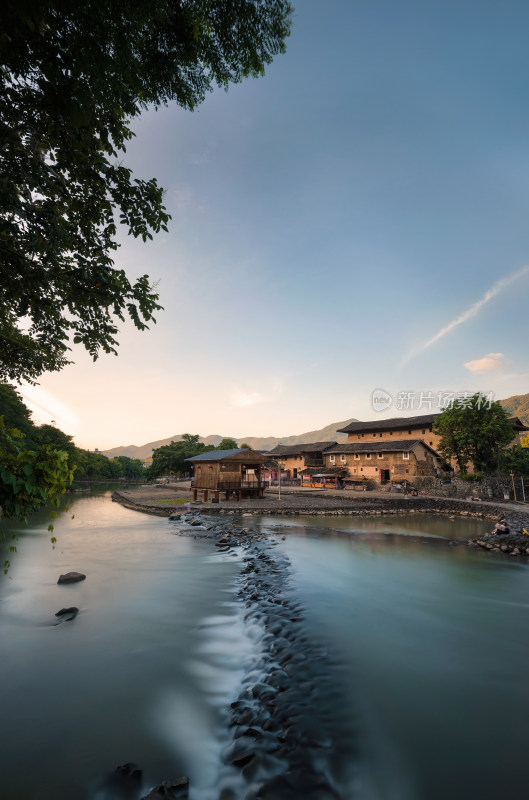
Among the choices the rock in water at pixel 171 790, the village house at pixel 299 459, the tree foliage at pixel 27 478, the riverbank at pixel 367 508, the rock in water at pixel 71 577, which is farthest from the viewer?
the village house at pixel 299 459

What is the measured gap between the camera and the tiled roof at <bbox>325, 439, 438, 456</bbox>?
43.2m

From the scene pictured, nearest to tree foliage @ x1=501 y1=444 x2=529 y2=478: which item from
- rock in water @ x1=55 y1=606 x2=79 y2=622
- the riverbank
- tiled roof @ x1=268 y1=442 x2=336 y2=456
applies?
the riverbank

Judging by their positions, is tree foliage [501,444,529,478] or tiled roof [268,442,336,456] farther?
tiled roof [268,442,336,456]

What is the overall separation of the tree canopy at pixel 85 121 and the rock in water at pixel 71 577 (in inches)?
386

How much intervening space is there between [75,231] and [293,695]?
326 inches

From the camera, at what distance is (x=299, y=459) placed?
57.2m

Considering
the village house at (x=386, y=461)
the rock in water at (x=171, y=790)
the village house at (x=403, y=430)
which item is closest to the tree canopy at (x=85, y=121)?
the rock in water at (x=171, y=790)

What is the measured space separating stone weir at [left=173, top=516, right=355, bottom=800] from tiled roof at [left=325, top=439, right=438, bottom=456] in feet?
125

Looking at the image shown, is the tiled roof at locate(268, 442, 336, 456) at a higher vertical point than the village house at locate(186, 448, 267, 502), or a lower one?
higher

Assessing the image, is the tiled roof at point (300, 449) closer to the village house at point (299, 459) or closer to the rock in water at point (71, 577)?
the village house at point (299, 459)

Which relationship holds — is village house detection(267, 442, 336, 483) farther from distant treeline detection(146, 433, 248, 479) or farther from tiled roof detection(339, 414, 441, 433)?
distant treeline detection(146, 433, 248, 479)

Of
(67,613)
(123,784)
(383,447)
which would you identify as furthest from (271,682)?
(383,447)

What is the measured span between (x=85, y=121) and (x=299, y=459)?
55.3 m

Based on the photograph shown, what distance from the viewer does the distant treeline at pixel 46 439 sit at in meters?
29.5
